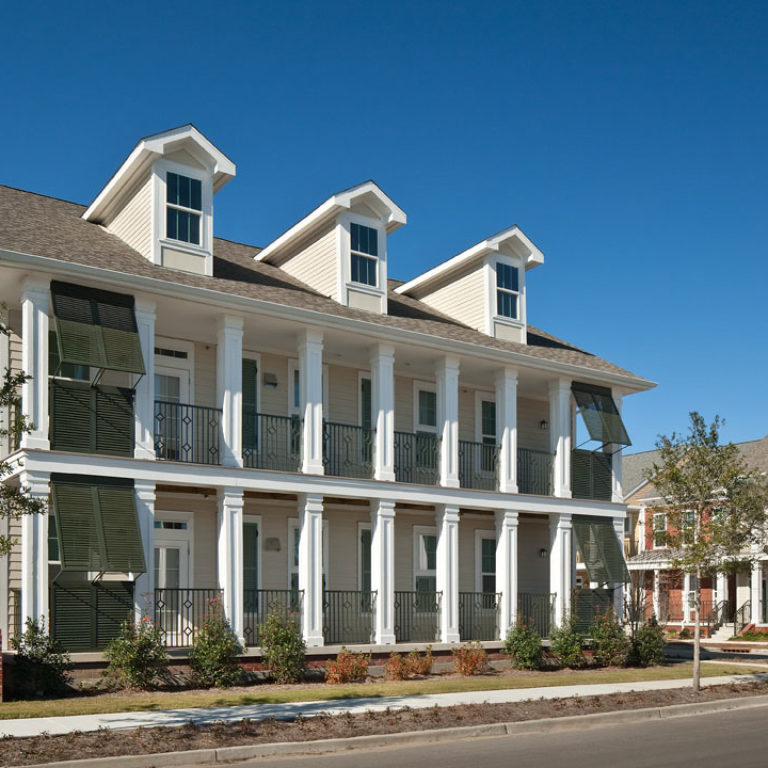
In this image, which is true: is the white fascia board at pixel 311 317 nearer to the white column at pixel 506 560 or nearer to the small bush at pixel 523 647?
the white column at pixel 506 560

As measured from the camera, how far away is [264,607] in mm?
21672

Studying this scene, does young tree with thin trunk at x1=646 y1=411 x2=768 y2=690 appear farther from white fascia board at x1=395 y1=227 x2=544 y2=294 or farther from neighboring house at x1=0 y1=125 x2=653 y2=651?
white fascia board at x1=395 y1=227 x2=544 y2=294

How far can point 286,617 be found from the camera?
2066 cm

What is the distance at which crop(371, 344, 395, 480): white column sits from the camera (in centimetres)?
2216

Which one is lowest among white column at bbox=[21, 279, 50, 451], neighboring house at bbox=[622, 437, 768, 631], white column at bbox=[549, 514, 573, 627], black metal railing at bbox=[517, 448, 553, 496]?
neighboring house at bbox=[622, 437, 768, 631]

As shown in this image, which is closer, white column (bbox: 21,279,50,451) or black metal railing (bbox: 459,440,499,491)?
white column (bbox: 21,279,50,451)

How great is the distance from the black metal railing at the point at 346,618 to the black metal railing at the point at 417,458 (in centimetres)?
291

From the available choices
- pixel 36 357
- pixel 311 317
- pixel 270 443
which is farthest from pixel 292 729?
pixel 270 443

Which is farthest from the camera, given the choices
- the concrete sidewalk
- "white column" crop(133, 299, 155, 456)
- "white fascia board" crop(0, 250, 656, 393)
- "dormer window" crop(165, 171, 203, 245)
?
"dormer window" crop(165, 171, 203, 245)

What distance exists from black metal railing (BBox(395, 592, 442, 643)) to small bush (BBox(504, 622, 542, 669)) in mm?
1647

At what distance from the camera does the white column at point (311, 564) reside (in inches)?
803

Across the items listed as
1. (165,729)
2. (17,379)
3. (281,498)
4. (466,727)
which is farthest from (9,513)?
(281,498)

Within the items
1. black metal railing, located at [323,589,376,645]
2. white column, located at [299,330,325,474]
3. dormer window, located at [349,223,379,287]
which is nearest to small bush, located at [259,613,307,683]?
black metal railing, located at [323,589,376,645]

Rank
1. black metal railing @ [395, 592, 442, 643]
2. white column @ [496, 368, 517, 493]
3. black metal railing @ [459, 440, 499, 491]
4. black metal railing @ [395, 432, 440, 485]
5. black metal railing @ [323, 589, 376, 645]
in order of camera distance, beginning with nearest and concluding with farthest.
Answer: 1. black metal railing @ [323, 589, 376, 645]
2. black metal railing @ [395, 592, 442, 643]
3. black metal railing @ [395, 432, 440, 485]
4. white column @ [496, 368, 517, 493]
5. black metal railing @ [459, 440, 499, 491]
